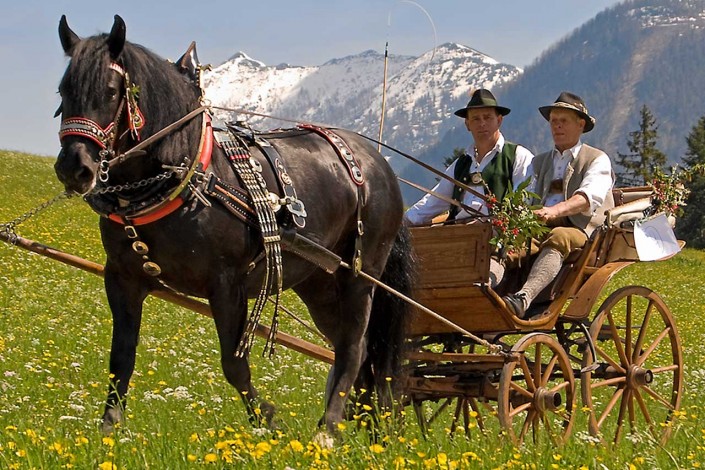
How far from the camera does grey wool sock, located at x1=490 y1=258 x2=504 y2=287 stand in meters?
8.58

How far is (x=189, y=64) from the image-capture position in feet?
21.9

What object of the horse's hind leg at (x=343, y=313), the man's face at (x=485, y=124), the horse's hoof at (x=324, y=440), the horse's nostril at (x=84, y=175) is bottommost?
the horse's hoof at (x=324, y=440)

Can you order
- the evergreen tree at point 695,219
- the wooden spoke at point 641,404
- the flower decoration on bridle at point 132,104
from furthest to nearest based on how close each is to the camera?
the evergreen tree at point 695,219 < the wooden spoke at point 641,404 < the flower decoration on bridle at point 132,104

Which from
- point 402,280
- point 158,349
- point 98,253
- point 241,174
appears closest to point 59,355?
point 158,349

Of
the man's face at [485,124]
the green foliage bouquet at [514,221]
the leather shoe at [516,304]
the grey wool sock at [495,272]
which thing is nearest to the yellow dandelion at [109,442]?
the green foliage bouquet at [514,221]

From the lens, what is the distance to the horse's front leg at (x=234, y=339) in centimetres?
634

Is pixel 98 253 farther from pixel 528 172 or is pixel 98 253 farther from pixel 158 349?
pixel 528 172

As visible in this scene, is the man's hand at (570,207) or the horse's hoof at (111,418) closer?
the horse's hoof at (111,418)

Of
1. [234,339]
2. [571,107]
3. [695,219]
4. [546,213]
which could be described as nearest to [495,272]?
[546,213]

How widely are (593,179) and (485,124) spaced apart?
1.00m

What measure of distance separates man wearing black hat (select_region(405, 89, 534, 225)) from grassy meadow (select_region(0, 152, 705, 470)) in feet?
6.68

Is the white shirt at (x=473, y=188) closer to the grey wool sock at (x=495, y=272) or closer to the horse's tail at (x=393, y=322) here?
the grey wool sock at (x=495, y=272)

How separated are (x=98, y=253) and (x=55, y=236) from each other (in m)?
1.53

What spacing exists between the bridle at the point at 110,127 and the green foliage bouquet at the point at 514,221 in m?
3.14
